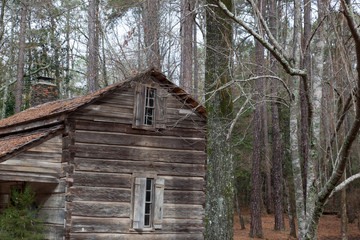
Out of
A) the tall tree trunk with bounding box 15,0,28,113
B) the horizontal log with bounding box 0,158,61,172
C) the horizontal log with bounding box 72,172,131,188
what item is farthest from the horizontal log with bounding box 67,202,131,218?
the tall tree trunk with bounding box 15,0,28,113

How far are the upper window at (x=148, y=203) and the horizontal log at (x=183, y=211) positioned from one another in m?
0.35

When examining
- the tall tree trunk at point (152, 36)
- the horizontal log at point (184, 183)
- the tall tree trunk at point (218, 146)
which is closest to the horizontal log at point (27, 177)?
the horizontal log at point (184, 183)

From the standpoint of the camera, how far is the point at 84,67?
36844 mm

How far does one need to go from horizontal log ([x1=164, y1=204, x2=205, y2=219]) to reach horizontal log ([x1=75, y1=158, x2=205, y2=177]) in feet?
3.10

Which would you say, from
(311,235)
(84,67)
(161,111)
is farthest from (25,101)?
(311,235)

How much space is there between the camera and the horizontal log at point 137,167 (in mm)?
12016

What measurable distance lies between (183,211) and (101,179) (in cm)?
268

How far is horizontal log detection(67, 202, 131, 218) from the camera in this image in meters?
11.7

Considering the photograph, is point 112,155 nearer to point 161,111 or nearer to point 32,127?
point 161,111

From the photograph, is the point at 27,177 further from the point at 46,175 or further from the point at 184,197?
the point at 184,197

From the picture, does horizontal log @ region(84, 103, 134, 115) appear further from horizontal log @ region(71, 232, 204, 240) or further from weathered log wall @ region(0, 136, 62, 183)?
horizontal log @ region(71, 232, 204, 240)

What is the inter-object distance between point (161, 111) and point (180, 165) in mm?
1709

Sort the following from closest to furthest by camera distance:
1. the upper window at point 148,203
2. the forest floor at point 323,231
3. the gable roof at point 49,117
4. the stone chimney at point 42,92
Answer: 1. the gable roof at point 49,117
2. the upper window at point 148,203
3. the stone chimney at point 42,92
4. the forest floor at point 323,231

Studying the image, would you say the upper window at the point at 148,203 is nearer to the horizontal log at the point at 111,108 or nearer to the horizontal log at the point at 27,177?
A: the horizontal log at the point at 111,108
